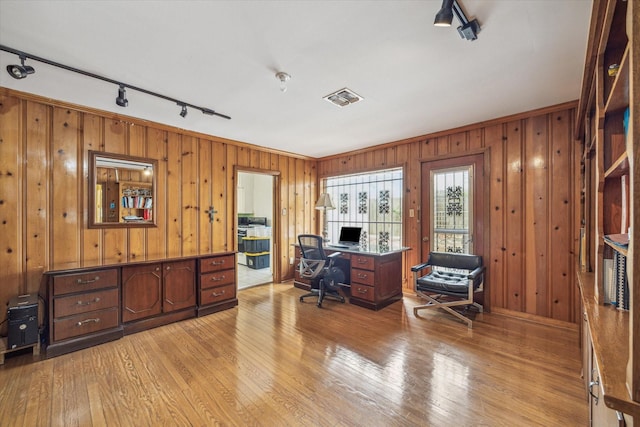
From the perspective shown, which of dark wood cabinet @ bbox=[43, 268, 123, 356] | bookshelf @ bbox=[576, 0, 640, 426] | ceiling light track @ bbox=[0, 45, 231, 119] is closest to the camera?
bookshelf @ bbox=[576, 0, 640, 426]

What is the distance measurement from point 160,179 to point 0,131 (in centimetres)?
146

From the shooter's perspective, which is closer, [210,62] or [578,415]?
[578,415]

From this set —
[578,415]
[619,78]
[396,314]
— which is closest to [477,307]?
[396,314]

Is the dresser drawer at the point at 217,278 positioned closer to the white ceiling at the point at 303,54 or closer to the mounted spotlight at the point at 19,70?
the white ceiling at the point at 303,54

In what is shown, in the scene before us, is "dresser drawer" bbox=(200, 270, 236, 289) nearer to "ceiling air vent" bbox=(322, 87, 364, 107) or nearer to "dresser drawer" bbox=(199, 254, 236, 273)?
"dresser drawer" bbox=(199, 254, 236, 273)

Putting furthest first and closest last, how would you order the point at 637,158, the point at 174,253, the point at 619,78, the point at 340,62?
the point at 174,253 → the point at 340,62 → the point at 619,78 → the point at 637,158

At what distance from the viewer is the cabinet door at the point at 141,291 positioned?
121 inches

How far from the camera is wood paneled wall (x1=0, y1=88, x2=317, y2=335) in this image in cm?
279

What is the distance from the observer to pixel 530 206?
339cm

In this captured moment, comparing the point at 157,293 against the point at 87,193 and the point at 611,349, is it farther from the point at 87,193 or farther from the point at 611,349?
the point at 611,349

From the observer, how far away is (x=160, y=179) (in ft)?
12.4

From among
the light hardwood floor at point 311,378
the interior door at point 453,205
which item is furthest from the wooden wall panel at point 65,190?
the interior door at point 453,205

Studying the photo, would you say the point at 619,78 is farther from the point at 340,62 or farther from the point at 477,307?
the point at 477,307

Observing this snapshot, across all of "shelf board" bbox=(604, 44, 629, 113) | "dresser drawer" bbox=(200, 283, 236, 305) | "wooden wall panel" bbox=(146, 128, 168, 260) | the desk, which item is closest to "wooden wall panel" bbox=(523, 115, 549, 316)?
the desk
